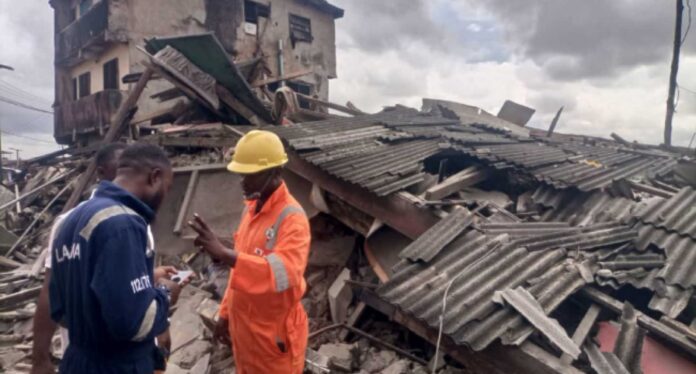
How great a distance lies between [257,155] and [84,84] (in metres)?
18.8

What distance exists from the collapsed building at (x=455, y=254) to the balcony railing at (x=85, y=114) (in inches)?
343

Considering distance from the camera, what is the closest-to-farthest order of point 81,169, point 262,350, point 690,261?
1. point 262,350
2. point 690,261
3. point 81,169

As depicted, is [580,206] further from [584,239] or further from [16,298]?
[16,298]

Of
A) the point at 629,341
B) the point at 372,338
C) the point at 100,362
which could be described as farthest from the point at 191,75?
the point at 629,341

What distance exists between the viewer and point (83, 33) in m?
16.7

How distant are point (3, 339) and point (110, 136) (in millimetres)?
4754

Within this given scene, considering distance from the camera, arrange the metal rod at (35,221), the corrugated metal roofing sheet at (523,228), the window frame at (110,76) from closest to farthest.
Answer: the corrugated metal roofing sheet at (523,228)
the metal rod at (35,221)
the window frame at (110,76)

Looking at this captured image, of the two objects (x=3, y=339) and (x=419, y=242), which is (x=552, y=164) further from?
(x=3, y=339)

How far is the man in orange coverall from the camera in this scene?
2336mm

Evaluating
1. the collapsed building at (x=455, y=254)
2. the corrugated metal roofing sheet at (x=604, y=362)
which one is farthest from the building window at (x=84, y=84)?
the corrugated metal roofing sheet at (x=604, y=362)

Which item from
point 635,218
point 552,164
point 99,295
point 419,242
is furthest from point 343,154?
point 99,295

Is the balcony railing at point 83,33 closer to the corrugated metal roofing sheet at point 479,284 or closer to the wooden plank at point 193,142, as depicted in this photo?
the wooden plank at point 193,142

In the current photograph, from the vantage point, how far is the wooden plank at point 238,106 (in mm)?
8703

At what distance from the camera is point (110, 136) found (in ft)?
29.1
